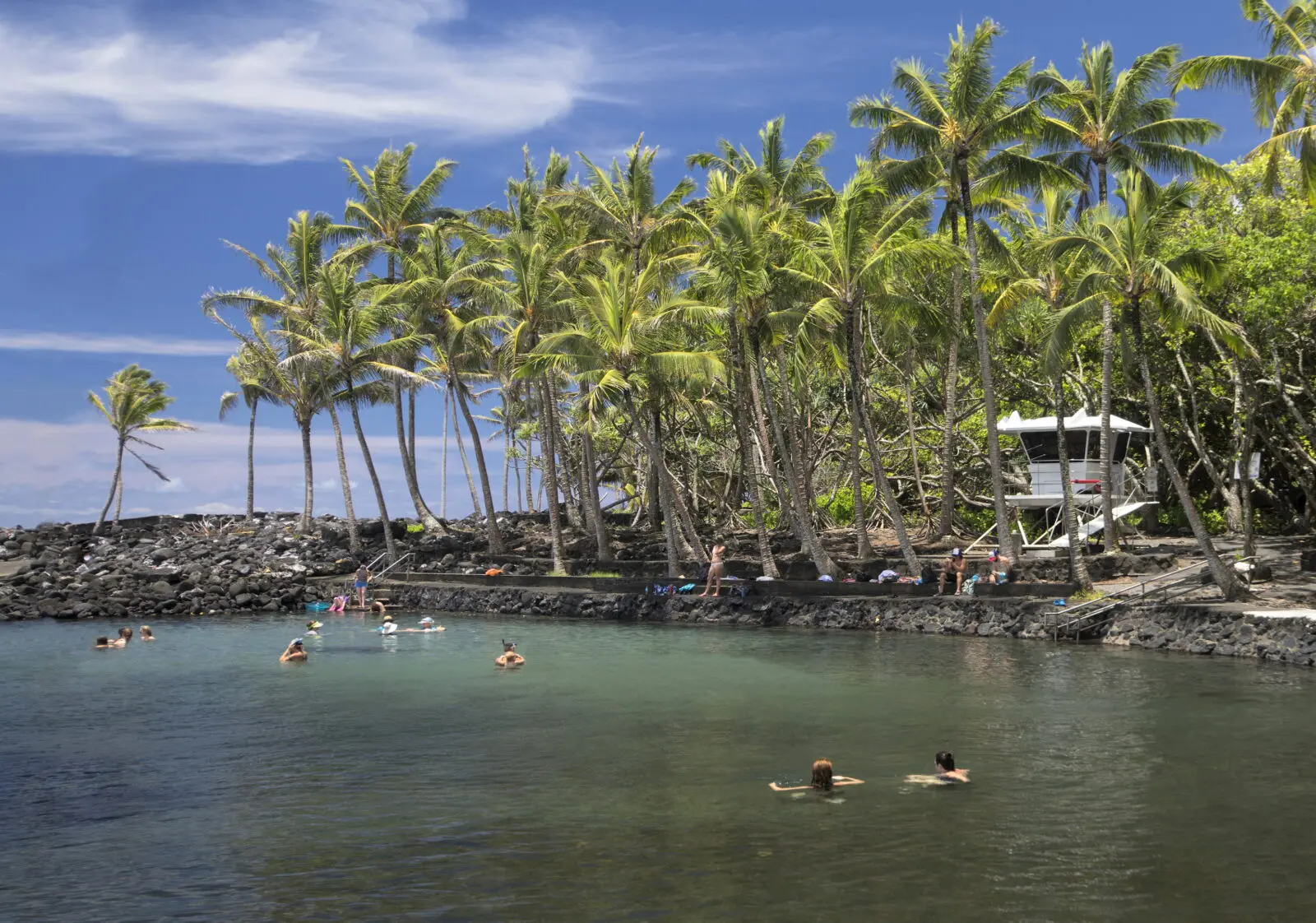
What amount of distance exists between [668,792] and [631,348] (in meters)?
21.8

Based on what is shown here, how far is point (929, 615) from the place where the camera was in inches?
1183

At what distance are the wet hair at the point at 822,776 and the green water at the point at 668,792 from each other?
1.49 ft

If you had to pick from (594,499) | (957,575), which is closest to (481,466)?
(594,499)

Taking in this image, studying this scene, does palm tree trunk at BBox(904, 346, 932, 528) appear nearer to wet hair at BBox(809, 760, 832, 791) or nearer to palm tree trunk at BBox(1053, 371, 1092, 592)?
palm tree trunk at BBox(1053, 371, 1092, 592)

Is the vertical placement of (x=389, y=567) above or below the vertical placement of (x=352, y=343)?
below

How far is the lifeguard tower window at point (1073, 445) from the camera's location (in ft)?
119

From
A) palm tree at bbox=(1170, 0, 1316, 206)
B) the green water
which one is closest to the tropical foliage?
palm tree at bbox=(1170, 0, 1316, 206)

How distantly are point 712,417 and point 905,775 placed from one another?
127 ft

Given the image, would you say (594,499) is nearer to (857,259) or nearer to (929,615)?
(857,259)

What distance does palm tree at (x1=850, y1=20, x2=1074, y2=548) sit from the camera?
30094 mm

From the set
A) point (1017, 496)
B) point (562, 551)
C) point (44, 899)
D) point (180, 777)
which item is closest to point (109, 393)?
point (562, 551)

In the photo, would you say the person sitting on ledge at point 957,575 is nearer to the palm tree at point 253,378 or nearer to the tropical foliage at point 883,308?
the tropical foliage at point 883,308

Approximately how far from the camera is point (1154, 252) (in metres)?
27.3

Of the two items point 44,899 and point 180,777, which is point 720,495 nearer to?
point 180,777
